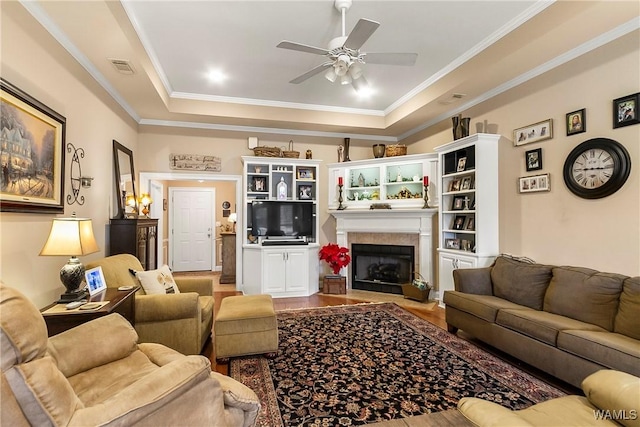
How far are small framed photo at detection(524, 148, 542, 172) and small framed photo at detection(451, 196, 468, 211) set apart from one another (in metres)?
0.98

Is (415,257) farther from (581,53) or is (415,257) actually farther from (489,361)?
(581,53)

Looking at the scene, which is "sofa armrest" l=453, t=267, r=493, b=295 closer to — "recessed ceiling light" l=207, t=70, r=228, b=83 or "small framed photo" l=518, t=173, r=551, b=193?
"small framed photo" l=518, t=173, r=551, b=193

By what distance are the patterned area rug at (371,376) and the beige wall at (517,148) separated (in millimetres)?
1425

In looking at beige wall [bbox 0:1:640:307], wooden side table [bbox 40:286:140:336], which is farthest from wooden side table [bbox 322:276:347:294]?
wooden side table [bbox 40:286:140:336]

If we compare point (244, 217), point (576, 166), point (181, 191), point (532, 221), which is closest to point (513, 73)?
point (576, 166)

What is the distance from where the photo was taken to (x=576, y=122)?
3.05 metres

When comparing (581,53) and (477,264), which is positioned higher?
(581,53)

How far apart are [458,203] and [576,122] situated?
66.1 inches

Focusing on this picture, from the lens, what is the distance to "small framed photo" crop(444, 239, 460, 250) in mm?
4425

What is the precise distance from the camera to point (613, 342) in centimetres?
212

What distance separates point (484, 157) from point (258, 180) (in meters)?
3.49

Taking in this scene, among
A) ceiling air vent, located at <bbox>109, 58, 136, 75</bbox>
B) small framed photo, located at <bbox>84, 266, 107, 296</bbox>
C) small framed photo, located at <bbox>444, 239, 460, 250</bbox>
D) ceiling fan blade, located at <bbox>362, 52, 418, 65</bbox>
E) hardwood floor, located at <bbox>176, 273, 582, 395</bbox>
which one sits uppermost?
ceiling air vent, located at <bbox>109, 58, 136, 75</bbox>

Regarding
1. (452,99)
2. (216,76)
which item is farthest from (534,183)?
(216,76)

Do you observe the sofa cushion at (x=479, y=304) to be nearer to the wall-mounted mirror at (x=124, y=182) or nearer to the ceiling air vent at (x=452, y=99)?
the ceiling air vent at (x=452, y=99)
